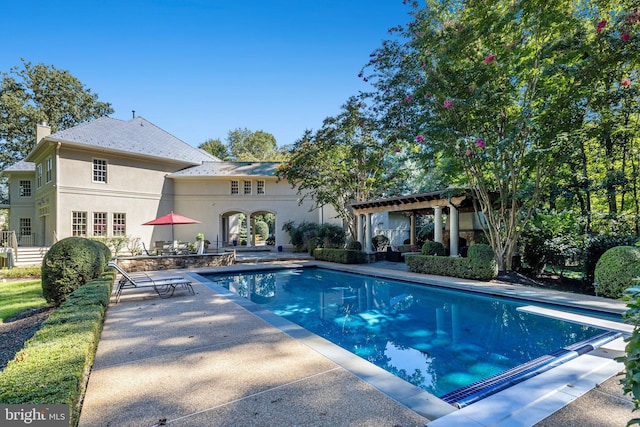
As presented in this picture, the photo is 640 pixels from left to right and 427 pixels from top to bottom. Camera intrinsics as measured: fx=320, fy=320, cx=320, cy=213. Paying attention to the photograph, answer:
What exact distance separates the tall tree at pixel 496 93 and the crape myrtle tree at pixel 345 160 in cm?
407

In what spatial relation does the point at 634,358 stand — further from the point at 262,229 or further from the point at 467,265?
the point at 262,229

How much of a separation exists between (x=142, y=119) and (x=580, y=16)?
24448 mm

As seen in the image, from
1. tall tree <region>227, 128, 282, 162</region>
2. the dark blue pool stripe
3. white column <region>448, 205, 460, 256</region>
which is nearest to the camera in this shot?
the dark blue pool stripe

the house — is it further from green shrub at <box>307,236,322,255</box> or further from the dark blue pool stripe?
the dark blue pool stripe

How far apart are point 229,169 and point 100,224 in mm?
8036

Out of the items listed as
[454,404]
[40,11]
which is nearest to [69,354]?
[454,404]

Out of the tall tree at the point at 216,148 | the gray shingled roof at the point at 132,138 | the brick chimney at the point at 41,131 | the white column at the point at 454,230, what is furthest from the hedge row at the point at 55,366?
the tall tree at the point at 216,148

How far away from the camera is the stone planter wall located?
528 inches

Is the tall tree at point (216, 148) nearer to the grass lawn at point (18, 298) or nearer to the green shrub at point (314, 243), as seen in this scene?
the green shrub at point (314, 243)

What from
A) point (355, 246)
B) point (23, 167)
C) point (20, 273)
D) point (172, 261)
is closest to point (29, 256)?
point (20, 273)

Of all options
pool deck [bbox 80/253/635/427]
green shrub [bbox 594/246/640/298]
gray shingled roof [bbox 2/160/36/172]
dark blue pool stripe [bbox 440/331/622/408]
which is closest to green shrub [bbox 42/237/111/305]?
pool deck [bbox 80/253/635/427]

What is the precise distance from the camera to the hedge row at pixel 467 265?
33.6 ft

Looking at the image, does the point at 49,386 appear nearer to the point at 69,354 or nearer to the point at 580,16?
the point at 69,354

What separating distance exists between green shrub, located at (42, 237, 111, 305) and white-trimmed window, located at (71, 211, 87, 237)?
12316mm
